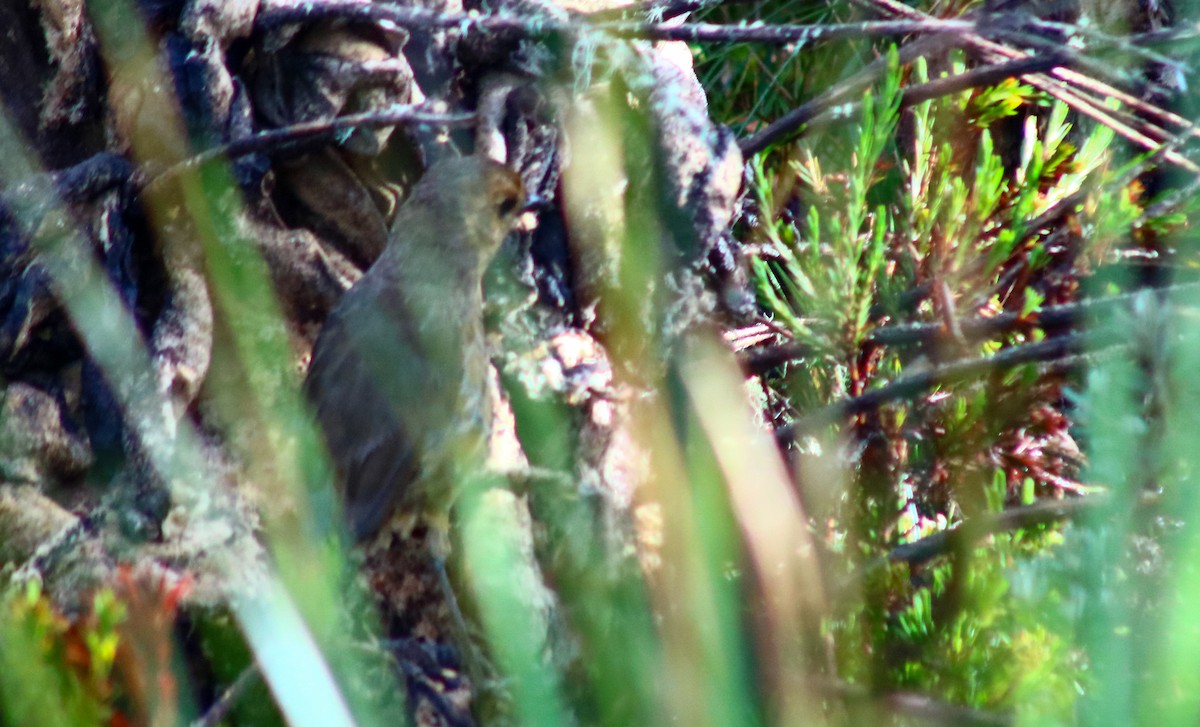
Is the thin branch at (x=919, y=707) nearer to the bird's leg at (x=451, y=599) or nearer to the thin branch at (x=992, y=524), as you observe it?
the thin branch at (x=992, y=524)

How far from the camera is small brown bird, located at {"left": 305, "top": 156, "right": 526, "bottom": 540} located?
217cm

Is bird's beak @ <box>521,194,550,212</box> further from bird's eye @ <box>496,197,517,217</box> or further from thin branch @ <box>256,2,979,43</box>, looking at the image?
thin branch @ <box>256,2,979,43</box>

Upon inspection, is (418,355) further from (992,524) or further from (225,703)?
(992,524)

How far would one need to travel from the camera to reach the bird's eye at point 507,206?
217 cm

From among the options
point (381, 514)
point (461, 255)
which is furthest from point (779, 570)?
point (461, 255)

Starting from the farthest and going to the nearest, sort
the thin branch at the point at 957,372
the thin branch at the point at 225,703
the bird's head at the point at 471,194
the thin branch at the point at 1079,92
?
the bird's head at the point at 471,194, the thin branch at the point at 1079,92, the thin branch at the point at 957,372, the thin branch at the point at 225,703

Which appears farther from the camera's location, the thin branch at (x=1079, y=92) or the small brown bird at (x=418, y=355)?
the small brown bird at (x=418, y=355)

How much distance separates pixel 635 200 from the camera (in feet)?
7.30

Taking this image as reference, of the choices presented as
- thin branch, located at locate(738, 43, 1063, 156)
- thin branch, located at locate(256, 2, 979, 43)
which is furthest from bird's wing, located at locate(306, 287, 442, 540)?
thin branch, located at locate(738, 43, 1063, 156)

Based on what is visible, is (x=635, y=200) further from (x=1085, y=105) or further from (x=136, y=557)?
(x=136, y=557)

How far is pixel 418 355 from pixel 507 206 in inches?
16.8

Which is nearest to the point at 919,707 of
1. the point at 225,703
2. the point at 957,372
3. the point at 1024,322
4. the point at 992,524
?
the point at 992,524

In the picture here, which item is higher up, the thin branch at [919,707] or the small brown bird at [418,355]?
the small brown bird at [418,355]

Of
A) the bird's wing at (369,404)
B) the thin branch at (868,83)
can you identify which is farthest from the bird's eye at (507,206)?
the thin branch at (868,83)
